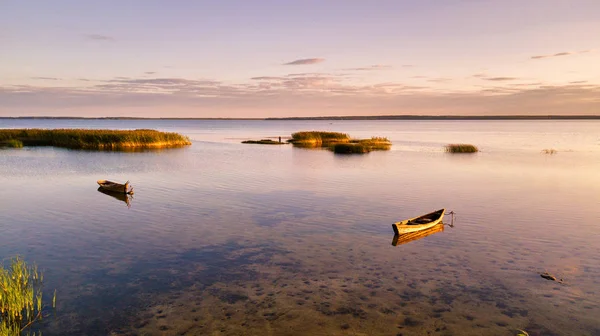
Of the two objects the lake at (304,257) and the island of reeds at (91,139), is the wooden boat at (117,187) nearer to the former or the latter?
the lake at (304,257)

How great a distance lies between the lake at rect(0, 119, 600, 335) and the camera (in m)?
10.6

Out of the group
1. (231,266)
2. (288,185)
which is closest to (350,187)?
(288,185)

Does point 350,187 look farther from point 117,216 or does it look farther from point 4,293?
point 4,293

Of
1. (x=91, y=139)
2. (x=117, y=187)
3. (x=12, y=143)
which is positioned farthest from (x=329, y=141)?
(x=117, y=187)

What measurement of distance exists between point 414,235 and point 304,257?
580 cm

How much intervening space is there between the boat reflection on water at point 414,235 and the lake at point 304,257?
12.1 inches

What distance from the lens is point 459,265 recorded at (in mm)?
14570

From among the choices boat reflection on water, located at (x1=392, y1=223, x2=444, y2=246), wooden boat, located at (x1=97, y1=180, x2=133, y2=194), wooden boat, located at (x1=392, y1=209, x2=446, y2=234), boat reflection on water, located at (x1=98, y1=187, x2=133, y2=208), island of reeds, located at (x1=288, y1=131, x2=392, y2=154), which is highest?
island of reeds, located at (x1=288, y1=131, x2=392, y2=154)

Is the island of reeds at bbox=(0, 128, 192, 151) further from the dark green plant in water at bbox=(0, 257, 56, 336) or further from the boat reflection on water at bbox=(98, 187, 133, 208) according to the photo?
the dark green plant in water at bbox=(0, 257, 56, 336)

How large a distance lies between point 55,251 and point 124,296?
550cm

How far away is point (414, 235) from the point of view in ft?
59.8

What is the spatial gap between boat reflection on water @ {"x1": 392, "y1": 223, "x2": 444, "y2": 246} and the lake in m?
0.31

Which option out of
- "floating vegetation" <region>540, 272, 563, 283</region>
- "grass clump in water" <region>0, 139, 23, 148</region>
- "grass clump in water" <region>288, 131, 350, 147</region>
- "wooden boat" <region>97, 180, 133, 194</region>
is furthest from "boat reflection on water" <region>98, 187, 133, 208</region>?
"grass clump in water" <region>288, 131, 350, 147</region>

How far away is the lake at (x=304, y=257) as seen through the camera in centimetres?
1060
